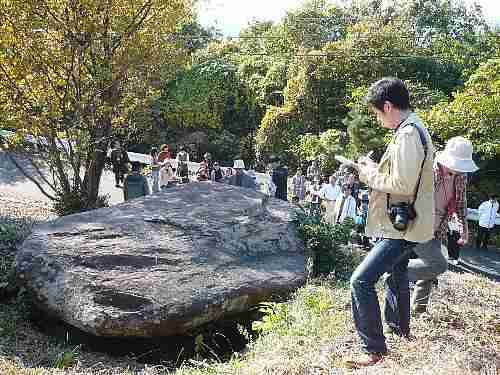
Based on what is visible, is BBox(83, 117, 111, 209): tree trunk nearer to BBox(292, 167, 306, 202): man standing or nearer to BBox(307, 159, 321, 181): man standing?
BBox(292, 167, 306, 202): man standing

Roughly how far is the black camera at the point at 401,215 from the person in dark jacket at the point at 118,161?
12.2 m

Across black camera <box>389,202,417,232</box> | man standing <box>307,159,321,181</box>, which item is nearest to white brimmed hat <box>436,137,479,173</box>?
black camera <box>389,202,417,232</box>

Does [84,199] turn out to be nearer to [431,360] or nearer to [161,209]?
[161,209]

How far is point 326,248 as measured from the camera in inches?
298

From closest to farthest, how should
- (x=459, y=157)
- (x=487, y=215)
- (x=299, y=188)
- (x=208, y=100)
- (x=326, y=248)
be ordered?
1. (x=459, y=157)
2. (x=326, y=248)
3. (x=487, y=215)
4. (x=299, y=188)
5. (x=208, y=100)

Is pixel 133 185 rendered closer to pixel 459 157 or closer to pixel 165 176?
pixel 165 176

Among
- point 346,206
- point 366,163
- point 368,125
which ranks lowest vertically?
point 346,206

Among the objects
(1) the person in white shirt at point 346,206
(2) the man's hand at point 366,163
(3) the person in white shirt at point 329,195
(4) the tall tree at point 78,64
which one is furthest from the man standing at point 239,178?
(2) the man's hand at point 366,163

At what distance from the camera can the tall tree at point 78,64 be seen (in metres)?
10.0

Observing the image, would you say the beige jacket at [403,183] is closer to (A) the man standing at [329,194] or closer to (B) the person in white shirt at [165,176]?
(A) the man standing at [329,194]

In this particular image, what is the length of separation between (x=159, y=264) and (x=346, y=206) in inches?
234

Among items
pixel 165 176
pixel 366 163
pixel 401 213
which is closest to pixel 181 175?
pixel 165 176

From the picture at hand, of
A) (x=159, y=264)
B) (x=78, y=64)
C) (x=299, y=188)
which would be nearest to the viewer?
(x=159, y=264)

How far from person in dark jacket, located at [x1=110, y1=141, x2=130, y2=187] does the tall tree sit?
3.54 m
